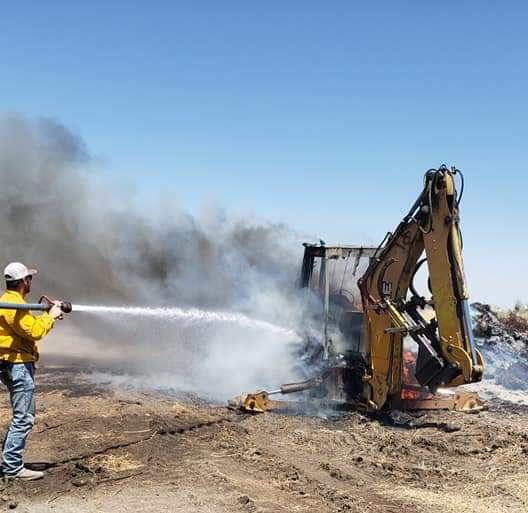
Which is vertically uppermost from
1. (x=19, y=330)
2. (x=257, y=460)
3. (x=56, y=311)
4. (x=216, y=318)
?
(x=56, y=311)

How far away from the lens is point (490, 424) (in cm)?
916

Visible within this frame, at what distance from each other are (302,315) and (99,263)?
872cm

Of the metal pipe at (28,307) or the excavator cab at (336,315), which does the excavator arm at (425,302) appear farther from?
the metal pipe at (28,307)

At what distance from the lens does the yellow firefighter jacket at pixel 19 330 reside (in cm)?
575

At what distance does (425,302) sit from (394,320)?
0.56 m

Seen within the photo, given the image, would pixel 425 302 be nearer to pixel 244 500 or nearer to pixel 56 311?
pixel 244 500

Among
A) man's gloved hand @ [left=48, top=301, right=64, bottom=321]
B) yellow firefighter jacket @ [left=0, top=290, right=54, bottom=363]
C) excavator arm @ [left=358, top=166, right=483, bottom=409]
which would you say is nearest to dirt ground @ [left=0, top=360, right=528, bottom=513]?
excavator arm @ [left=358, top=166, right=483, bottom=409]

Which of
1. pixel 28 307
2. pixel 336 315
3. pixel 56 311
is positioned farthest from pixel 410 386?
pixel 28 307

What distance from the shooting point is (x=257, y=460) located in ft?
23.3

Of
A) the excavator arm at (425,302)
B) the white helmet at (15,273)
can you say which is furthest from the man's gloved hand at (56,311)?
the excavator arm at (425,302)

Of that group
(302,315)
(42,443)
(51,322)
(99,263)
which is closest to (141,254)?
(99,263)

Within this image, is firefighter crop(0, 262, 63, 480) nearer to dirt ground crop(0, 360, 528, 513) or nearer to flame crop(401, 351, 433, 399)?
dirt ground crop(0, 360, 528, 513)

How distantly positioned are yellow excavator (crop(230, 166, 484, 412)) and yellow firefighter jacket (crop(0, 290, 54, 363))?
4245 millimetres

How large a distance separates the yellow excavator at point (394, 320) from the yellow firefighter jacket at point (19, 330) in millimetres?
4245
